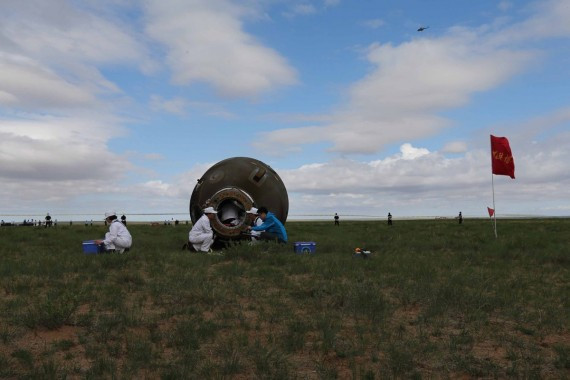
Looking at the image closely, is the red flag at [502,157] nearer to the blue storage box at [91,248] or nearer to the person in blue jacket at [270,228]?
the person in blue jacket at [270,228]

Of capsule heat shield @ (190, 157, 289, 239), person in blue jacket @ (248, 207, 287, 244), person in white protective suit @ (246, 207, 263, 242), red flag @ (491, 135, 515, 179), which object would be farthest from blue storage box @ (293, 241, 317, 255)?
red flag @ (491, 135, 515, 179)

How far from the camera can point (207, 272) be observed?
1038 centimetres

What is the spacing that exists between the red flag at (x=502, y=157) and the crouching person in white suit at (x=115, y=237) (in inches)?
567

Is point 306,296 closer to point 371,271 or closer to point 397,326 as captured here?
point 397,326

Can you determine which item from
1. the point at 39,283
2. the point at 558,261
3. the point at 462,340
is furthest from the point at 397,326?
the point at 558,261

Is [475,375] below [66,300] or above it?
below

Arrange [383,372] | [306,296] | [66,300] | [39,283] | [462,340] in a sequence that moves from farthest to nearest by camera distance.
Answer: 1. [39,283]
2. [306,296]
3. [66,300]
4. [462,340]
5. [383,372]

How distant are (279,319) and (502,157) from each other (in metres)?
15.7

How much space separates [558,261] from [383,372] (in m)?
10.3

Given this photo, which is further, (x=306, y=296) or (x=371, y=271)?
(x=371, y=271)

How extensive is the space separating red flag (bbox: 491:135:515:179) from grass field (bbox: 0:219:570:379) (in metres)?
8.39

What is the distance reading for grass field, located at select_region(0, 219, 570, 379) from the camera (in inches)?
209

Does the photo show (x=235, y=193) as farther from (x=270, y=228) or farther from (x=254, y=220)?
(x=270, y=228)

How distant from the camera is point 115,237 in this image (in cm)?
1320
